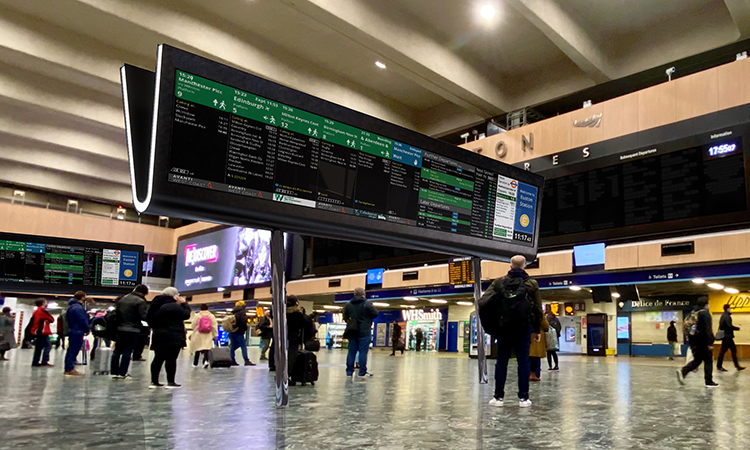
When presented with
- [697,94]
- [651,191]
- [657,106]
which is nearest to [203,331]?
[651,191]

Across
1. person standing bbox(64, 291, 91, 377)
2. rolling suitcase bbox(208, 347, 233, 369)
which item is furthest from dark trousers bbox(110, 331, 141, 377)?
rolling suitcase bbox(208, 347, 233, 369)

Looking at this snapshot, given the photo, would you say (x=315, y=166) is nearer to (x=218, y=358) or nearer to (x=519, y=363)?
(x=519, y=363)

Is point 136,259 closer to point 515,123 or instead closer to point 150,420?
point 150,420

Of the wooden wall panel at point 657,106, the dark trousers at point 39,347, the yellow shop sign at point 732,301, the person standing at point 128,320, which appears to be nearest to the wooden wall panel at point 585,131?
the wooden wall panel at point 657,106

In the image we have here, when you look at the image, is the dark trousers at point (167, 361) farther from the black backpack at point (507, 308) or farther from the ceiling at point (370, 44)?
the ceiling at point (370, 44)

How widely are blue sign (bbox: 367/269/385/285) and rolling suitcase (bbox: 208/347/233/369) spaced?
1051 cm

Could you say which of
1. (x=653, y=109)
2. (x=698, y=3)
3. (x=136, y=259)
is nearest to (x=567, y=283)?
(x=653, y=109)

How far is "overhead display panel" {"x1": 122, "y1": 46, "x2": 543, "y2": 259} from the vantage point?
3457 millimetres

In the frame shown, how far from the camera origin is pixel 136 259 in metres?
10.9

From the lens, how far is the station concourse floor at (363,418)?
372cm

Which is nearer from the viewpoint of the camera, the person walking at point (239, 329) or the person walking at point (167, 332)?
the person walking at point (167, 332)

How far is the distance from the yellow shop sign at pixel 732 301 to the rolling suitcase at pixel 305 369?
21.8m

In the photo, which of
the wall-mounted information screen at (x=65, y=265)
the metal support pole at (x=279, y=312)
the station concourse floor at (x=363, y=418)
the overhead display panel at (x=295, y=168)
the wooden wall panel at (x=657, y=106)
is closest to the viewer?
the overhead display panel at (x=295, y=168)

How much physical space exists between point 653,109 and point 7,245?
15078 millimetres
